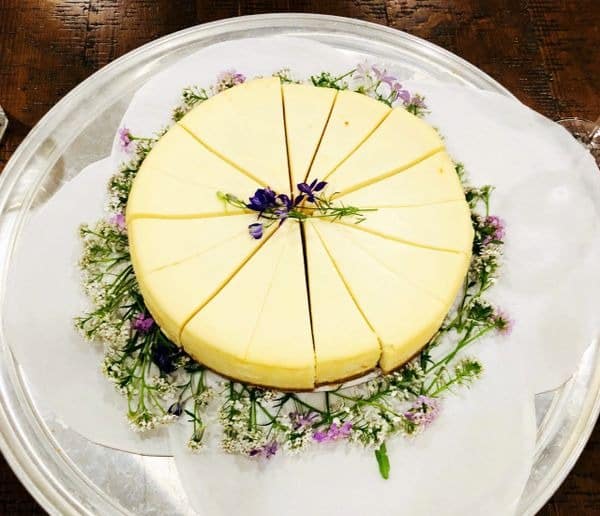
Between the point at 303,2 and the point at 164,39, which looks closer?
the point at 164,39

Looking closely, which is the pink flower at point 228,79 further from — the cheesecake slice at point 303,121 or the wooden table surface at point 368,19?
the wooden table surface at point 368,19

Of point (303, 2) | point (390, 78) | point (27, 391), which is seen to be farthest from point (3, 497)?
point (303, 2)

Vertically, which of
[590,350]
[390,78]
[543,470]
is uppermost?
[390,78]

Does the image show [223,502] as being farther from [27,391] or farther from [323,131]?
[323,131]

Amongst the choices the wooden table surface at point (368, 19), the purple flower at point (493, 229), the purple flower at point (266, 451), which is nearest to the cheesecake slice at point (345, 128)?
the purple flower at point (493, 229)

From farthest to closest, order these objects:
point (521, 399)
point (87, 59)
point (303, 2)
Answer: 1. point (303, 2)
2. point (87, 59)
3. point (521, 399)

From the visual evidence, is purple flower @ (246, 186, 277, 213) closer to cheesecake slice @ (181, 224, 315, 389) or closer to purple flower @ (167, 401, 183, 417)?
cheesecake slice @ (181, 224, 315, 389)
